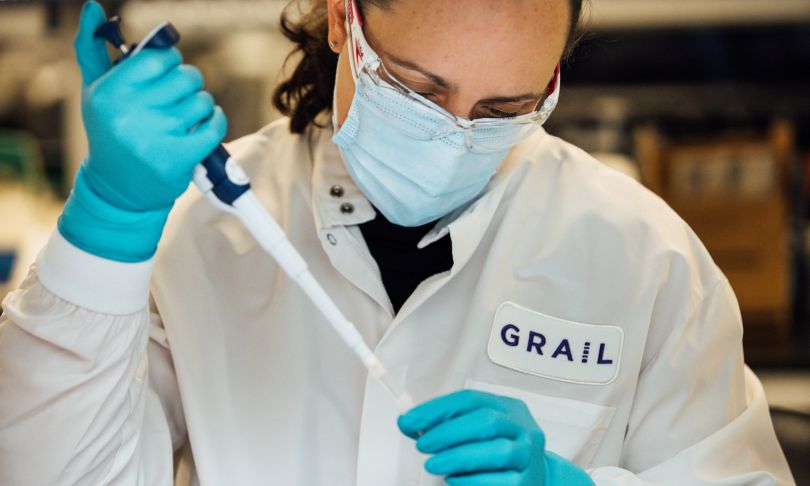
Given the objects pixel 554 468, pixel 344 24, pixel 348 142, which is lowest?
pixel 554 468

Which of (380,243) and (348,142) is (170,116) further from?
(380,243)

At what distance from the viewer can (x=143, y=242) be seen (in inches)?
47.4

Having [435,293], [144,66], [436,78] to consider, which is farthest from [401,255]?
[144,66]

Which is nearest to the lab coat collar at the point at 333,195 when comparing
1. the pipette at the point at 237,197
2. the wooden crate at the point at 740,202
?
the pipette at the point at 237,197

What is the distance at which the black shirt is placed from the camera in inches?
60.9

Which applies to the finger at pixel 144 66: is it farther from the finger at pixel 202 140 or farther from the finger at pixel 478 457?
the finger at pixel 478 457

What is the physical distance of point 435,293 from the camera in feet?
4.97

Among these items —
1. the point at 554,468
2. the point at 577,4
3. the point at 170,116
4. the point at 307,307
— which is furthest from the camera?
the point at 307,307

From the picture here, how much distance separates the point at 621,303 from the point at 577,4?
0.43 m

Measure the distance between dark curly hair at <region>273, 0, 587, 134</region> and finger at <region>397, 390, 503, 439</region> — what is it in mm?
550

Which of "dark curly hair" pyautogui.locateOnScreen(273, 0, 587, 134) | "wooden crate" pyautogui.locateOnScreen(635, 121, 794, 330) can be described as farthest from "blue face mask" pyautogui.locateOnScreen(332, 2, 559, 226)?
"wooden crate" pyautogui.locateOnScreen(635, 121, 794, 330)

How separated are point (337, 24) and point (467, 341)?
48 cm

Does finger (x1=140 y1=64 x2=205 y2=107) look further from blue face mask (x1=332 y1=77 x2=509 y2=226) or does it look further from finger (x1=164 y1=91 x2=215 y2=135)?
blue face mask (x1=332 y1=77 x2=509 y2=226)

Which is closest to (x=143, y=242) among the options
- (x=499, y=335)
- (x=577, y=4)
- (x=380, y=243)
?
(x=380, y=243)
